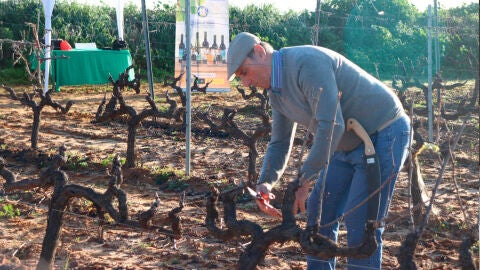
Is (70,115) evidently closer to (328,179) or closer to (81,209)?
(81,209)

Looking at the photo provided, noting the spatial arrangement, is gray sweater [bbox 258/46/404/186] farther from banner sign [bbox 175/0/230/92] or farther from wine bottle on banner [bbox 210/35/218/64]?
wine bottle on banner [bbox 210/35/218/64]

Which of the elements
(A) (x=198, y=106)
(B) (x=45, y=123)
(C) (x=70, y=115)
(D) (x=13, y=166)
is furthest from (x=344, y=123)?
(A) (x=198, y=106)

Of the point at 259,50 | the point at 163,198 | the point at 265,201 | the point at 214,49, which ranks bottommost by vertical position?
the point at 163,198

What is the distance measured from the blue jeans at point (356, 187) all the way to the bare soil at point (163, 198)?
228 mm

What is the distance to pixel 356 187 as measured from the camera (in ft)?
12.3

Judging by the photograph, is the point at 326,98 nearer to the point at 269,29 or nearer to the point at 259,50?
the point at 259,50

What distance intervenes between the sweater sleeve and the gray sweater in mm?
123

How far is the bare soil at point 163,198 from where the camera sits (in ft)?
18.0

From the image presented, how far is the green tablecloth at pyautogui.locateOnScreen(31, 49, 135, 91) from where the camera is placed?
18.1m

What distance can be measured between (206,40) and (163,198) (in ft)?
29.0

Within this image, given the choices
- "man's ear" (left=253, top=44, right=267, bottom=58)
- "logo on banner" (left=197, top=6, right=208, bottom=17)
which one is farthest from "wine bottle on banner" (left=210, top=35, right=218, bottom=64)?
"man's ear" (left=253, top=44, right=267, bottom=58)

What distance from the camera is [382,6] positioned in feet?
71.0

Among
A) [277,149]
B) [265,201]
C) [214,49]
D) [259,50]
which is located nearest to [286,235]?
[265,201]

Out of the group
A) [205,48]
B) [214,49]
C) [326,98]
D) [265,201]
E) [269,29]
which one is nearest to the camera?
[326,98]
